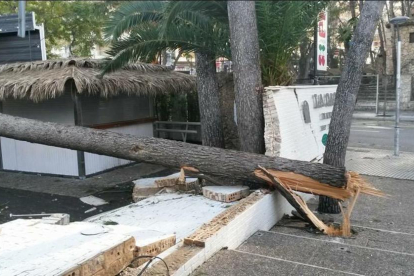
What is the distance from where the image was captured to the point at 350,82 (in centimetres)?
571

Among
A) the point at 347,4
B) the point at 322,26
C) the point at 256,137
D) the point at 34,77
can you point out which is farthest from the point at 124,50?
the point at 347,4

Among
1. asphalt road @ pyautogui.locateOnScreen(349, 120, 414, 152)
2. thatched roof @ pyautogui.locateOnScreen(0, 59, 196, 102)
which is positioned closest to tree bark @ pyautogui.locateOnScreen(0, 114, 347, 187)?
thatched roof @ pyautogui.locateOnScreen(0, 59, 196, 102)

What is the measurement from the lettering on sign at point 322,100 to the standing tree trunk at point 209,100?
6.39ft

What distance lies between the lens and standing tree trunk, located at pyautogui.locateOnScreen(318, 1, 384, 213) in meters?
5.38

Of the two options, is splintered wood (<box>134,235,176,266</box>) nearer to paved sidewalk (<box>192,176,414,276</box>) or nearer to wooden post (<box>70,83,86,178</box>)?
paved sidewalk (<box>192,176,414,276</box>)

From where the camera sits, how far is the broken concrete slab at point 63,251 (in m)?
2.96

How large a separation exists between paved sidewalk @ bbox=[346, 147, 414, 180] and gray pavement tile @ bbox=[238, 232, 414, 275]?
→ 5.18 m

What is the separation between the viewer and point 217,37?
21.4 ft

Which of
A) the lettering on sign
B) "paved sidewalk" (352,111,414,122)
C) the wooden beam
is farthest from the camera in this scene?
"paved sidewalk" (352,111,414,122)

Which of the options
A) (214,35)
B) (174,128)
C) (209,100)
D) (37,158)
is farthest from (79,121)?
(214,35)

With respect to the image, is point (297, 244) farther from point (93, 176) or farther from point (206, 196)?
point (93, 176)

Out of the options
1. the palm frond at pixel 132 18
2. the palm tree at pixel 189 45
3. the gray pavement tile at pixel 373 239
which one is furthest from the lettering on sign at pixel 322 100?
the palm frond at pixel 132 18

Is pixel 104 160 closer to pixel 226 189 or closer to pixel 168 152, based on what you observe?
pixel 168 152

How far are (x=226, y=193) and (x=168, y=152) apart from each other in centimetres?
96
